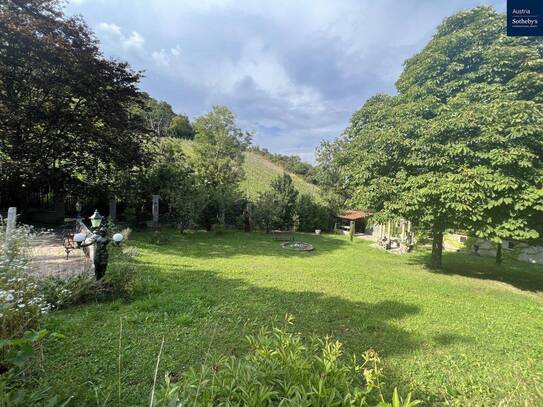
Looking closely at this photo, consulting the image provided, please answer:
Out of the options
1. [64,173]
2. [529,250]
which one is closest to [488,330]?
[529,250]

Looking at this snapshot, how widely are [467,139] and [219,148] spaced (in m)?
15.9

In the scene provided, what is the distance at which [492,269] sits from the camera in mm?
10523

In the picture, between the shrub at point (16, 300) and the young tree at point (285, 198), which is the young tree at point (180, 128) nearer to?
the young tree at point (285, 198)

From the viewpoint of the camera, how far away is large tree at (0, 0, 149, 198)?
10.0 metres

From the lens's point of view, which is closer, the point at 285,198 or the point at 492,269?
the point at 492,269

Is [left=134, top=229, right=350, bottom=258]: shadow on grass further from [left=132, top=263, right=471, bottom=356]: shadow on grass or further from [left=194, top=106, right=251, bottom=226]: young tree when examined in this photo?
[left=194, top=106, right=251, bottom=226]: young tree

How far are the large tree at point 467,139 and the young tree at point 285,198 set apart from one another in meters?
8.96

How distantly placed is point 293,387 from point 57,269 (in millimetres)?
6525

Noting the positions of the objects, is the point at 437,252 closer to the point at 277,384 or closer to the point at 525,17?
the point at 525,17

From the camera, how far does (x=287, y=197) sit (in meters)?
18.3

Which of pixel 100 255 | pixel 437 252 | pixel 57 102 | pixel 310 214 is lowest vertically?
pixel 437 252

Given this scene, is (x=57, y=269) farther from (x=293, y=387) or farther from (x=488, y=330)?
(x=488, y=330)

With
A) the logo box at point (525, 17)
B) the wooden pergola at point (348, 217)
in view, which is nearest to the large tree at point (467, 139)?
the logo box at point (525, 17)

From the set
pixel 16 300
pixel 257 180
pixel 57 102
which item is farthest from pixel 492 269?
pixel 257 180
